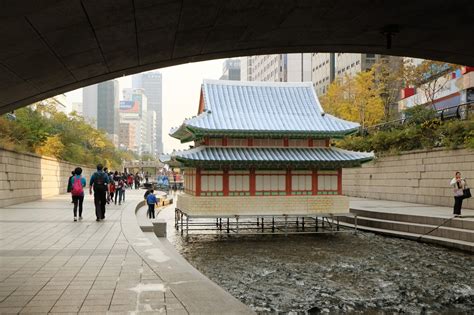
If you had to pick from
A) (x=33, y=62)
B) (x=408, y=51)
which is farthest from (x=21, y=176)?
(x=408, y=51)

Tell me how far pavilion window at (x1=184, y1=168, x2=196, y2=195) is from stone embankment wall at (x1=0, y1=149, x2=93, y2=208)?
858 cm

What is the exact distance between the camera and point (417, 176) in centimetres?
2767

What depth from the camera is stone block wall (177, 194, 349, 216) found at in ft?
67.7

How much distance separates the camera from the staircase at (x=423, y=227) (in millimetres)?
16964

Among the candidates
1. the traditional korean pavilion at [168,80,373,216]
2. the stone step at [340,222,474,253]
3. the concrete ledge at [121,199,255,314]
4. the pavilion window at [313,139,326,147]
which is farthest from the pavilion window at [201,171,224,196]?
the concrete ledge at [121,199,255,314]

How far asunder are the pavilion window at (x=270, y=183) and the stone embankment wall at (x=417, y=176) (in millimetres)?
9493

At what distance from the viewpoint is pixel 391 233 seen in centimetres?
2045

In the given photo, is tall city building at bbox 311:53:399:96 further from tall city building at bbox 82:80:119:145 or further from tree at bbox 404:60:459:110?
tall city building at bbox 82:80:119:145

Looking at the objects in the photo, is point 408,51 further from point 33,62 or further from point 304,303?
point 304,303

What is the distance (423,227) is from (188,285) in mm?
14299

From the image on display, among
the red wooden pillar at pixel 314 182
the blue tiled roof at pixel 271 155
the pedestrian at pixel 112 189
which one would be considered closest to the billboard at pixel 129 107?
the pedestrian at pixel 112 189

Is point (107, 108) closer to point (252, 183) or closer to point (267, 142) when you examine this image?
point (267, 142)

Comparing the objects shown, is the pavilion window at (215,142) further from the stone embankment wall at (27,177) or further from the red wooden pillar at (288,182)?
the stone embankment wall at (27,177)

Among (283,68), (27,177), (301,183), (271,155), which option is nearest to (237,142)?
(271,155)
